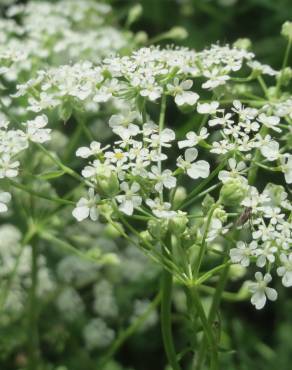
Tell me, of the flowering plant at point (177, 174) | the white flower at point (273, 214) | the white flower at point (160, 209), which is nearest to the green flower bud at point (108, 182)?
the flowering plant at point (177, 174)

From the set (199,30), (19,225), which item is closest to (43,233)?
(19,225)

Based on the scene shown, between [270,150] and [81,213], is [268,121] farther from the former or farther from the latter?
[81,213]

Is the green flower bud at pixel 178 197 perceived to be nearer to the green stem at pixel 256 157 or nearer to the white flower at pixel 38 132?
the green stem at pixel 256 157

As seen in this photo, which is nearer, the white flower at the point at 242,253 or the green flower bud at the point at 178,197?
the white flower at the point at 242,253

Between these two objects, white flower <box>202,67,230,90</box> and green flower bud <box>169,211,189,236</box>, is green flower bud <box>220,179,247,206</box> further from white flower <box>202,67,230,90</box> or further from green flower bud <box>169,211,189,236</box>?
white flower <box>202,67,230,90</box>

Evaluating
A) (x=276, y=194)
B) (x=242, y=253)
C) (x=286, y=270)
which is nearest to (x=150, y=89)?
(x=276, y=194)

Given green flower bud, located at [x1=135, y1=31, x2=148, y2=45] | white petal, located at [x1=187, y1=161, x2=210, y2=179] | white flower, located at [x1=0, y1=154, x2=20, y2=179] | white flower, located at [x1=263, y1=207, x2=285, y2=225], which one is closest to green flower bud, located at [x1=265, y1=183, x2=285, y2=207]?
white flower, located at [x1=263, y1=207, x2=285, y2=225]

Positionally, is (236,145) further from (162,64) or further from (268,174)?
(268,174)
